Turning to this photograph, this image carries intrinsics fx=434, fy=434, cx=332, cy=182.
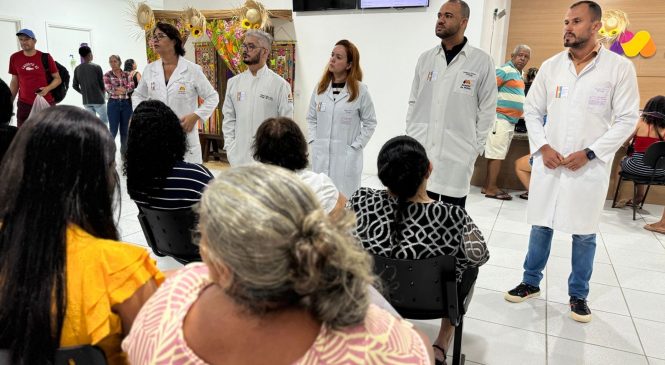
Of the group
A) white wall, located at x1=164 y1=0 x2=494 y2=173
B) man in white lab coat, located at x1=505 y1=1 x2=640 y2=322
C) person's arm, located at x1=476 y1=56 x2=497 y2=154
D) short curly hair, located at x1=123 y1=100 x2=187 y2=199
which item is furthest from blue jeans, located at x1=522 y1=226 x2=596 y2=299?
white wall, located at x1=164 y1=0 x2=494 y2=173

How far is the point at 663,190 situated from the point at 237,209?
5.52 meters

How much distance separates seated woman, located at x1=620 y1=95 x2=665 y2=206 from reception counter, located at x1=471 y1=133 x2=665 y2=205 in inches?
18.2

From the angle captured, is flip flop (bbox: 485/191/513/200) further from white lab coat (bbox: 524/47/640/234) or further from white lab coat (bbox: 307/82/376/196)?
white lab coat (bbox: 524/47/640/234)

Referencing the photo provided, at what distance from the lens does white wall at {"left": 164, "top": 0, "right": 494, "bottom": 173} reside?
5.39 metres

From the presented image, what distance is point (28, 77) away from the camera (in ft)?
15.7

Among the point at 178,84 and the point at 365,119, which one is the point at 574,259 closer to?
the point at 365,119

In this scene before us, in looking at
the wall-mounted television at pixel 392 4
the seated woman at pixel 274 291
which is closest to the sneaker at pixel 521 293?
the seated woman at pixel 274 291

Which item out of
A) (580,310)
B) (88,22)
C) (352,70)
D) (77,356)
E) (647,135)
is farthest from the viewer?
(88,22)

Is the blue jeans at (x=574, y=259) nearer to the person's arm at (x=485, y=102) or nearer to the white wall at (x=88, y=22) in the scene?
the person's arm at (x=485, y=102)

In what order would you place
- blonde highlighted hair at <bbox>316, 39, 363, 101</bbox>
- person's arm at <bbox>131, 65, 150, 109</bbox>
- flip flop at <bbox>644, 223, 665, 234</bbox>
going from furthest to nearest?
flip flop at <bbox>644, 223, 665, 234</bbox> < person's arm at <bbox>131, 65, 150, 109</bbox> < blonde highlighted hair at <bbox>316, 39, 363, 101</bbox>

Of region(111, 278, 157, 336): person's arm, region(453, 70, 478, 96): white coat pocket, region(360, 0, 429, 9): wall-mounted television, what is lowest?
region(111, 278, 157, 336): person's arm

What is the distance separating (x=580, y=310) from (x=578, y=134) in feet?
3.16

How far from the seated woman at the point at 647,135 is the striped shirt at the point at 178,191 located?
4.11 m

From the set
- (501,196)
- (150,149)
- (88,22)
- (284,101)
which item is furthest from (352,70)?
(88,22)
